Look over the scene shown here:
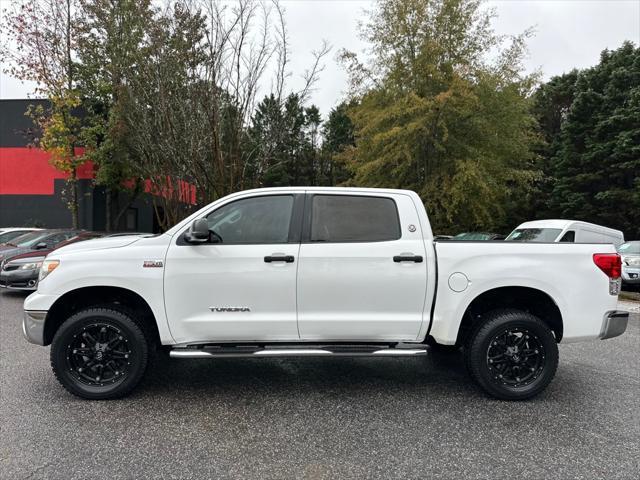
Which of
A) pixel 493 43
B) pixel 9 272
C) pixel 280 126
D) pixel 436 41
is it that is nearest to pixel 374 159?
pixel 436 41

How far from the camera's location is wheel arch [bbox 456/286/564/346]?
14.1 feet

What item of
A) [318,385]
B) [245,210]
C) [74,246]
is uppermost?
[245,210]

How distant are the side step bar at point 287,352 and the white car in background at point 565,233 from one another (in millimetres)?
9167

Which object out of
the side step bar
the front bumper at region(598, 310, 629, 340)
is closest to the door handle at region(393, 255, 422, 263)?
the side step bar

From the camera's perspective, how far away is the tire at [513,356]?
4125mm

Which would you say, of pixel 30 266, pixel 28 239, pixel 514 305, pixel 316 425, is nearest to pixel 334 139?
pixel 28 239

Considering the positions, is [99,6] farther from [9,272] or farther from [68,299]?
[68,299]

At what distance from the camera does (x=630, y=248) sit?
13711mm

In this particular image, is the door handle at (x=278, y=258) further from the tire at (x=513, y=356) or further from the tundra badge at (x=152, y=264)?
the tire at (x=513, y=356)

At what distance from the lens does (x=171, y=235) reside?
4156mm

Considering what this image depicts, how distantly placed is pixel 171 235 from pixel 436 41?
20164mm

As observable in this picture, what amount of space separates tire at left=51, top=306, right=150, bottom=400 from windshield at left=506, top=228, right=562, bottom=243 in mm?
11109

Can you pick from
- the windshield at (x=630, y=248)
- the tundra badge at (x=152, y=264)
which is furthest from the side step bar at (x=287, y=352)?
the windshield at (x=630, y=248)

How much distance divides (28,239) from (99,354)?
389 inches
